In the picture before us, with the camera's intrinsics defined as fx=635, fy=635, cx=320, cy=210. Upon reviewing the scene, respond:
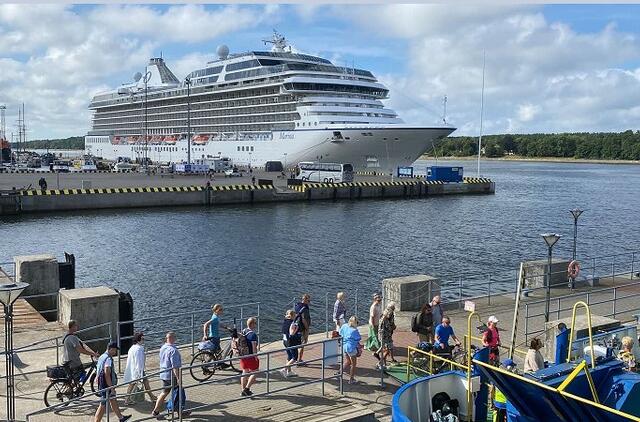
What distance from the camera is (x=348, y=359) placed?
462 inches

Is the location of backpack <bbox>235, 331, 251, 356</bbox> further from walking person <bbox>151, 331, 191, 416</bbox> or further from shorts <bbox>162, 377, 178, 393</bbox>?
shorts <bbox>162, 377, 178, 393</bbox>

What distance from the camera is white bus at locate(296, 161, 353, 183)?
71000 millimetres

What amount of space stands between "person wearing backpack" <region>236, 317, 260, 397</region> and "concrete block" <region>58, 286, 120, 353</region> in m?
4.30

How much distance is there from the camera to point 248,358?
10.9 meters

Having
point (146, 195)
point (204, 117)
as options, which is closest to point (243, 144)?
point (204, 117)

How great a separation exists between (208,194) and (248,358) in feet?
159

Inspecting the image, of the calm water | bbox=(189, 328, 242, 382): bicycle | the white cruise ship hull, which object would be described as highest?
the white cruise ship hull

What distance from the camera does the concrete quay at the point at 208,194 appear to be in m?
50.4

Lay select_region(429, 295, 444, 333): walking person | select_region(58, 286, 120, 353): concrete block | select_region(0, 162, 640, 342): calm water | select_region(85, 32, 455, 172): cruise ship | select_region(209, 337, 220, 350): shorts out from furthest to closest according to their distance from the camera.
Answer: select_region(85, 32, 455, 172): cruise ship, select_region(0, 162, 640, 342): calm water, select_region(58, 286, 120, 353): concrete block, select_region(429, 295, 444, 333): walking person, select_region(209, 337, 220, 350): shorts

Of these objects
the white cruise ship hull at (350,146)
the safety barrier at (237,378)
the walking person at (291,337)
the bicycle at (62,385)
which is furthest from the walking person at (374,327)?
the white cruise ship hull at (350,146)

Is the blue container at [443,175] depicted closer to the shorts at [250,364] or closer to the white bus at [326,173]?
the white bus at [326,173]

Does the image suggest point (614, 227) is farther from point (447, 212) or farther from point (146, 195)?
point (146, 195)

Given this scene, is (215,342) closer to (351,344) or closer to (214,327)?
(214,327)

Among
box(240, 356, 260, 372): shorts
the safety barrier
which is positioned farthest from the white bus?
box(240, 356, 260, 372): shorts
